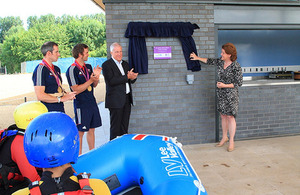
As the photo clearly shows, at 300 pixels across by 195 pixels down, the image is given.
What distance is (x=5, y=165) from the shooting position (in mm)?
1605

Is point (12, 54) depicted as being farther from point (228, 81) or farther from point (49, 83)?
point (228, 81)

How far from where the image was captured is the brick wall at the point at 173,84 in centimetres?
440

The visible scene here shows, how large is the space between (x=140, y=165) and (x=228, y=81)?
2612 millimetres

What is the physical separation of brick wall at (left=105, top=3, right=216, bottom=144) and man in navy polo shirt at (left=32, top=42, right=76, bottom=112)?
1.33m

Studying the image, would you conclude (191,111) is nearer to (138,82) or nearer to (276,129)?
(138,82)

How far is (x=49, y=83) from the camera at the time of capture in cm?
312

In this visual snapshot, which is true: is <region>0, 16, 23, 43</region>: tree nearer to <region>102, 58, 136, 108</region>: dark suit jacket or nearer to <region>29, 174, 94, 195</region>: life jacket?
<region>102, 58, 136, 108</region>: dark suit jacket

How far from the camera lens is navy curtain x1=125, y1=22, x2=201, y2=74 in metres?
4.31

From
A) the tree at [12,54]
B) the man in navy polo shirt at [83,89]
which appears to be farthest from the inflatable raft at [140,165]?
the tree at [12,54]

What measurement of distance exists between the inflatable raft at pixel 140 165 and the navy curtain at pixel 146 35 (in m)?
2.16

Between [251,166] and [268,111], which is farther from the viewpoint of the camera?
[268,111]

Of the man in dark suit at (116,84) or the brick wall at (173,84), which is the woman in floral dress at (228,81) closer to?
the brick wall at (173,84)

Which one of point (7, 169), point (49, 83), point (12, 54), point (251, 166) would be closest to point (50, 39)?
point (12, 54)

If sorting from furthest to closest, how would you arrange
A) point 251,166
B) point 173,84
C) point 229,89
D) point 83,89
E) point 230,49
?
point 173,84 < point 229,89 < point 230,49 < point 251,166 < point 83,89
